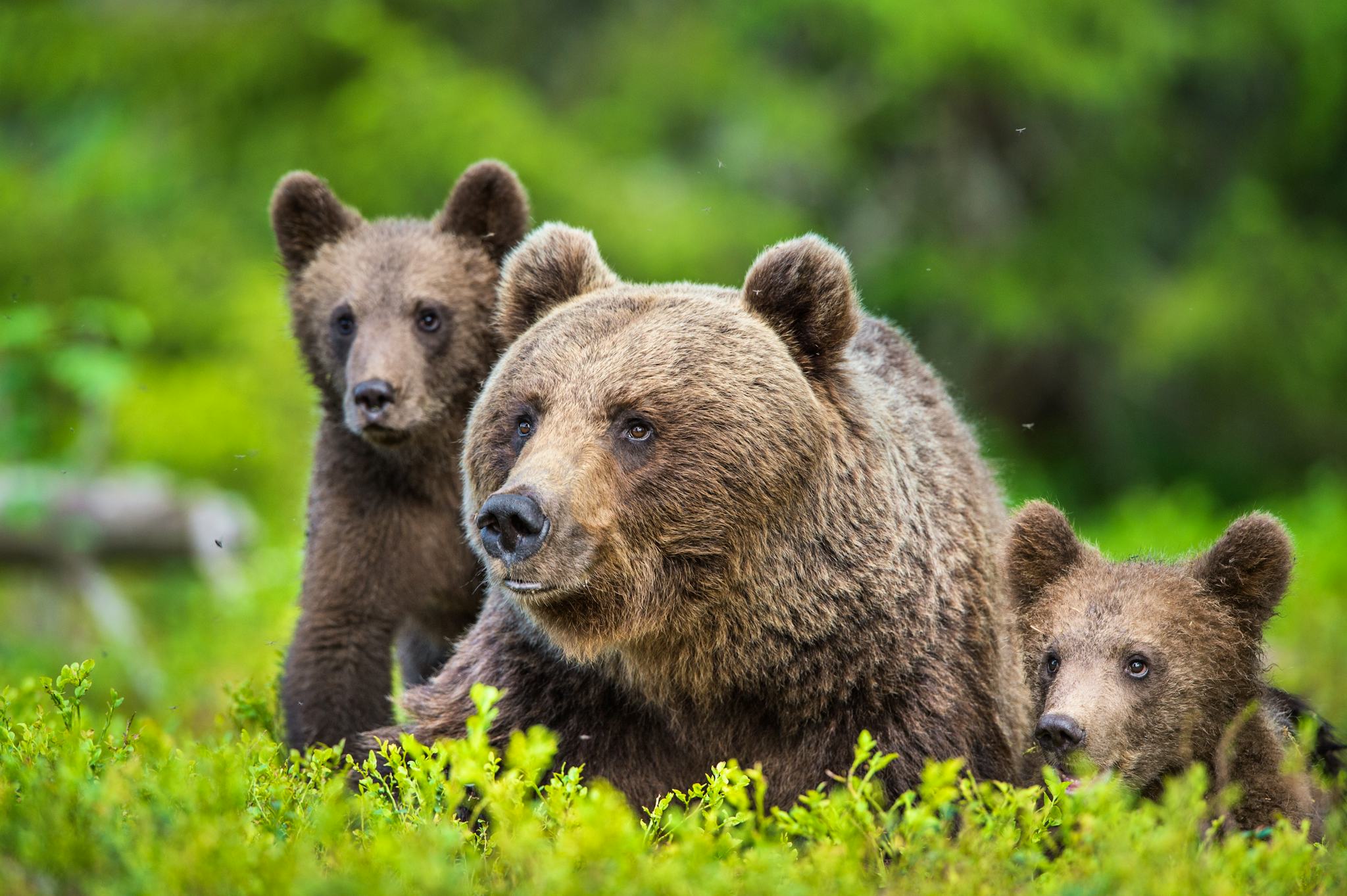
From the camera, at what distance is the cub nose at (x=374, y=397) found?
606 centimetres

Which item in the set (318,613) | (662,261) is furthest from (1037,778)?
(662,261)

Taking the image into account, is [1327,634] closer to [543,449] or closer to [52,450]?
[543,449]

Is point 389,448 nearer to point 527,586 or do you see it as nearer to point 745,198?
point 527,586

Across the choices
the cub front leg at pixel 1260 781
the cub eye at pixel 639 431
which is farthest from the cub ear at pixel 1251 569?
the cub eye at pixel 639 431

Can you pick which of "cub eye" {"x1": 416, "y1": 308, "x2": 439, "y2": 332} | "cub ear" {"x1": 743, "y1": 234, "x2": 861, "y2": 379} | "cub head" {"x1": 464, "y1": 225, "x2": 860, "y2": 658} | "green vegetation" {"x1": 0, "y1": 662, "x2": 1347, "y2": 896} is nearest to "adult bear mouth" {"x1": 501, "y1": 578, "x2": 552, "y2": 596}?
"cub head" {"x1": 464, "y1": 225, "x2": 860, "y2": 658}

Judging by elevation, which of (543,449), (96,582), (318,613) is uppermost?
(543,449)

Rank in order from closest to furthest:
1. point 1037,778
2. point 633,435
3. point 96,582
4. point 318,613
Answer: point 633,435, point 1037,778, point 318,613, point 96,582

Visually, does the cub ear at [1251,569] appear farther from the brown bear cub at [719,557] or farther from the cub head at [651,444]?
the cub head at [651,444]

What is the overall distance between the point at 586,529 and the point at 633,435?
0.38 meters

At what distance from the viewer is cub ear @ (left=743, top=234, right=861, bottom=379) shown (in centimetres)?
485

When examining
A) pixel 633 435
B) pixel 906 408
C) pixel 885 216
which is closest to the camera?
pixel 633 435

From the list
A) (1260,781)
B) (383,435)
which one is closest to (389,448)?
(383,435)

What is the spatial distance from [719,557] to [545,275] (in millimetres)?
1254

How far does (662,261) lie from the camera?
53.9 ft
